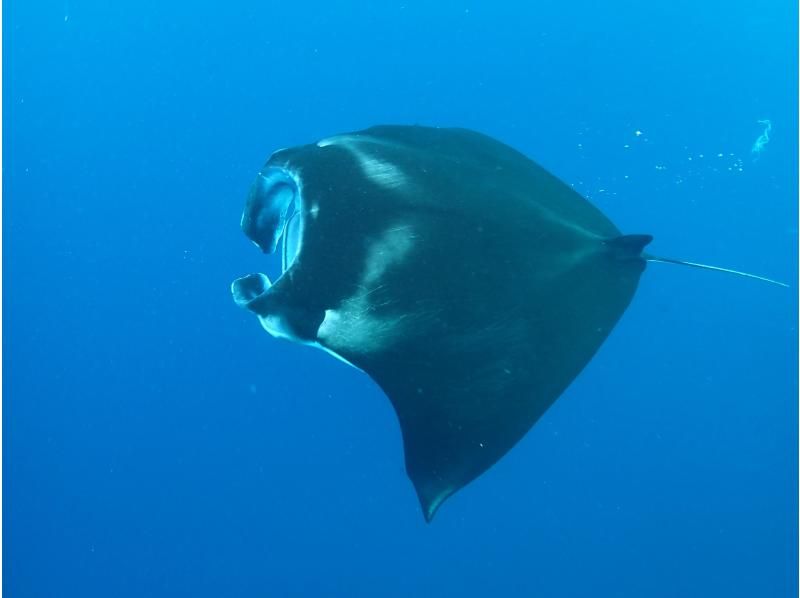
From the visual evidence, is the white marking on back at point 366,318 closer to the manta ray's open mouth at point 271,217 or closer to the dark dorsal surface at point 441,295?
the dark dorsal surface at point 441,295

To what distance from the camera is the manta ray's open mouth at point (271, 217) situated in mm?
2549

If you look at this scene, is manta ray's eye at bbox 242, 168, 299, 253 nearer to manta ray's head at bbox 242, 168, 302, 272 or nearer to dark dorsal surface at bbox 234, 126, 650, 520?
manta ray's head at bbox 242, 168, 302, 272

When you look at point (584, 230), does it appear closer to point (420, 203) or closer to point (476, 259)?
point (476, 259)

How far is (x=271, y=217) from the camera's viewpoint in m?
2.73

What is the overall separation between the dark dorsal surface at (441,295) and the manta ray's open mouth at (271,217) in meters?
0.03

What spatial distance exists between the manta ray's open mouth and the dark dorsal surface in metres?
0.03

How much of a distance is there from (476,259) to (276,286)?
0.72m

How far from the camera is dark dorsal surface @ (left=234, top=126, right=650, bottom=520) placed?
2244mm

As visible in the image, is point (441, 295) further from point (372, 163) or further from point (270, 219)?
point (270, 219)

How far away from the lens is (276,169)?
2.57m

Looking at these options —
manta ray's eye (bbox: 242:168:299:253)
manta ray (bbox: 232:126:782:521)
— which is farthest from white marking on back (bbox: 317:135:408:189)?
manta ray's eye (bbox: 242:168:299:253)

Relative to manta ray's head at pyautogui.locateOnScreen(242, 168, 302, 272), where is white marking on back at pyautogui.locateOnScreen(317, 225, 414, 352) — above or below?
below

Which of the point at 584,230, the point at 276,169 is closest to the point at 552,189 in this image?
the point at 584,230

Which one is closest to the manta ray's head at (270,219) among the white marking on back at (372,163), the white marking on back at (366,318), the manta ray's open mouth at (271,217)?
the manta ray's open mouth at (271,217)
